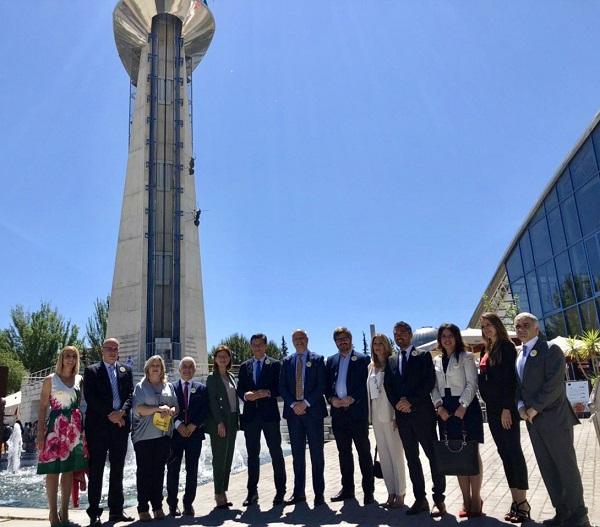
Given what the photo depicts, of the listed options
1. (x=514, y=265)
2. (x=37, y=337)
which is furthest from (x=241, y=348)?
(x=514, y=265)

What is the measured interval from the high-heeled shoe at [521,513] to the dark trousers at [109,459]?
384 cm

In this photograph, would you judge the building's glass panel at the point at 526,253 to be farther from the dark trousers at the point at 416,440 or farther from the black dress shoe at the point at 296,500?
the black dress shoe at the point at 296,500

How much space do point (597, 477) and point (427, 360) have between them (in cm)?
302

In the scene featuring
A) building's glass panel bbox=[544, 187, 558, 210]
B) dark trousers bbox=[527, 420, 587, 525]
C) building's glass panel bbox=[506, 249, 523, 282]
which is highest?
building's glass panel bbox=[544, 187, 558, 210]

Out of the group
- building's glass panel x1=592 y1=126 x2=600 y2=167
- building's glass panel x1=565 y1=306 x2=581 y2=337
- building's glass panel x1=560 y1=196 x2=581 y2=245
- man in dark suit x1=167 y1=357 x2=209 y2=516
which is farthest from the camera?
building's glass panel x1=560 y1=196 x2=581 y2=245

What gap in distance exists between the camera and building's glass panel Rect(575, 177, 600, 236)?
66.3 ft

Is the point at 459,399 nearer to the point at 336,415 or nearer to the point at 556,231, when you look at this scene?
the point at 336,415

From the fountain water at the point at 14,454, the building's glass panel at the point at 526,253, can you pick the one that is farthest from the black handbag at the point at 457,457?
the building's glass panel at the point at 526,253

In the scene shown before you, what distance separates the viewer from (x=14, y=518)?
5543mm

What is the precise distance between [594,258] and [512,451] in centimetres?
1844

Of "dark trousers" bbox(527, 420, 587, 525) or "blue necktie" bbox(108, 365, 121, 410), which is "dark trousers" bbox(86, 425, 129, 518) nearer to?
"blue necktie" bbox(108, 365, 121, 410)

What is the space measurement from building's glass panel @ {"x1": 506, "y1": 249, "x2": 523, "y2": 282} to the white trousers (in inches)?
965

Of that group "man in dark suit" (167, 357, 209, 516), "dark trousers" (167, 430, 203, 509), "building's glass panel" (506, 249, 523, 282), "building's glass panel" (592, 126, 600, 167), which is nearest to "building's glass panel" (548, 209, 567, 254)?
"building's glass panel" (592, 126, 600, 167)

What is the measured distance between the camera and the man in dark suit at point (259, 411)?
610 cm
